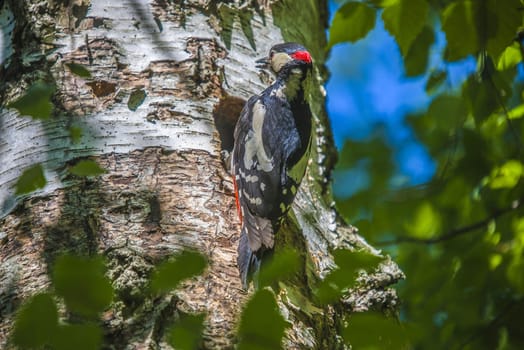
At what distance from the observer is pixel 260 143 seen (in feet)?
9.71

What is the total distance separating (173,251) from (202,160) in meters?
0.41

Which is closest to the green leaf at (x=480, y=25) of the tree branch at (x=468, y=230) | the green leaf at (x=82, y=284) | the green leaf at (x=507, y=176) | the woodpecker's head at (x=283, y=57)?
the woodpecker's head at (x=283, y=57)

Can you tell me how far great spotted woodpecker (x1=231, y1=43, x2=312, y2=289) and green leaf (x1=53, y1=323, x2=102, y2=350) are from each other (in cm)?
108

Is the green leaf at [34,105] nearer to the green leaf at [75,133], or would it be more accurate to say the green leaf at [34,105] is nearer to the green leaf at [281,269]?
the green leaf at [75,133]

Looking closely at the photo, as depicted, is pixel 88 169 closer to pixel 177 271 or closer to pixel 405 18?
pixel 177 271

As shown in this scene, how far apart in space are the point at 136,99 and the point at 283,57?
700 mm

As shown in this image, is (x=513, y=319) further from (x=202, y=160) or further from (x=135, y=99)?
(x=135, y=99)

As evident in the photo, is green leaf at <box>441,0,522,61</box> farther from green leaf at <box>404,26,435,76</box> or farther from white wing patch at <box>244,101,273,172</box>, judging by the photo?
green leaf at <box>404,26,435,76</box>

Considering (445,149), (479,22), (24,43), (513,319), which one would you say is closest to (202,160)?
(24,43)

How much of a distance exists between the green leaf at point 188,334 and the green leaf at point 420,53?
217 cm

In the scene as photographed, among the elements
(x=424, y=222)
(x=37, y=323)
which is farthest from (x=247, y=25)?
(x=424, y=222)

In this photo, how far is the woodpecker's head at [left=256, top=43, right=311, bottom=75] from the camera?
111 inches

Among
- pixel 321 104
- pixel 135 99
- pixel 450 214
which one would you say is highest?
pixel 450 214

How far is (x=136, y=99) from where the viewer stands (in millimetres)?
2428
